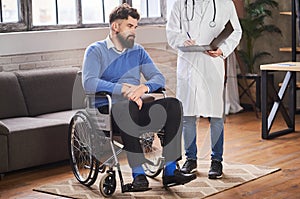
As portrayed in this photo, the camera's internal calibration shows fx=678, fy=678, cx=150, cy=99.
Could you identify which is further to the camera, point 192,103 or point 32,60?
point 32,60

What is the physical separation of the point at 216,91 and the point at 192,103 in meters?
0.19

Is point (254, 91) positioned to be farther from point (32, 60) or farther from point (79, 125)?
point (79, 125)

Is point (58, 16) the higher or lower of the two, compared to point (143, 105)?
higher

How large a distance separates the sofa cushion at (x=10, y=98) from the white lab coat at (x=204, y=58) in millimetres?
1419

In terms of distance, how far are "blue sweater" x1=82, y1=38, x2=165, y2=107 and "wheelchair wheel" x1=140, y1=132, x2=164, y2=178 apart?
12.7 inches

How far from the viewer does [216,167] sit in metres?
4.65

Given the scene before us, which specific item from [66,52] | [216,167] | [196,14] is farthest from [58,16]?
[216,167]

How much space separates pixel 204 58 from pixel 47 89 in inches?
60.5

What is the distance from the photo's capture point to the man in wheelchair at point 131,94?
4191mm

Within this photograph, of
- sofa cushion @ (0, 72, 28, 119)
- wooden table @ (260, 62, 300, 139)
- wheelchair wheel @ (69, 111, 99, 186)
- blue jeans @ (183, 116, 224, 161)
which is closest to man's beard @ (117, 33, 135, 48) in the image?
wheelchair wheel @ (69, 111, 99, 186)

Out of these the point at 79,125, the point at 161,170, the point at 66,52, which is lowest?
the point at 161,170

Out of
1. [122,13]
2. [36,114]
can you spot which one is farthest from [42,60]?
[122,13]

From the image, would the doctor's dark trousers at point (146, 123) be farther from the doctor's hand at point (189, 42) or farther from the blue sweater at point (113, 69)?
the doctor's hand at point (189, 42)

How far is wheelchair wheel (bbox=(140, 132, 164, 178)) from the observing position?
14.6 feet
